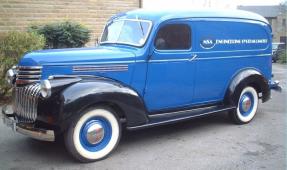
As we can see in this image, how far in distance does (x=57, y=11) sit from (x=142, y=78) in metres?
6.89

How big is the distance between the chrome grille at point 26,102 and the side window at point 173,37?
1914mm

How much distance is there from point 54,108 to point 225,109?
3.09 metres

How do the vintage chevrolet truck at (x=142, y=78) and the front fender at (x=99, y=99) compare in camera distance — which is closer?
the front fender at (x=99, y=99)

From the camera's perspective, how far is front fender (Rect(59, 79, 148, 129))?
4980 millimetres

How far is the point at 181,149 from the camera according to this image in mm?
5816

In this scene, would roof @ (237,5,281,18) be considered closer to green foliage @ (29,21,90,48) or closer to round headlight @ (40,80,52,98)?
green foliage @ (29,21,90,48)

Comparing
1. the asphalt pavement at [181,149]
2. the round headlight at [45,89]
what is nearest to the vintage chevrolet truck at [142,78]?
the round headlight at [45,89]

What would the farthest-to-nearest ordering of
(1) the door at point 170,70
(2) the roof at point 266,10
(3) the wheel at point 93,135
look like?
(2) the roof at point 266,10, (1) the door at point 170,70, (3) the wheel at point 93,135

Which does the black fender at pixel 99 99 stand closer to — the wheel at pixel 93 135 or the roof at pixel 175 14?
the wheel at pixel 93 135

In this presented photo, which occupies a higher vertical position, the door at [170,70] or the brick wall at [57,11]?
the brick wall at [57,11]

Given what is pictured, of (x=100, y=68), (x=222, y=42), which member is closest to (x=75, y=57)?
(x=100, y=68)

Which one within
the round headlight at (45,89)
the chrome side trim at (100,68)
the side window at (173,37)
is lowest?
the round headlight at (45,89)

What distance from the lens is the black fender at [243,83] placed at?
6953 mm

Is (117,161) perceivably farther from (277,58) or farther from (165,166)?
(277,58)
